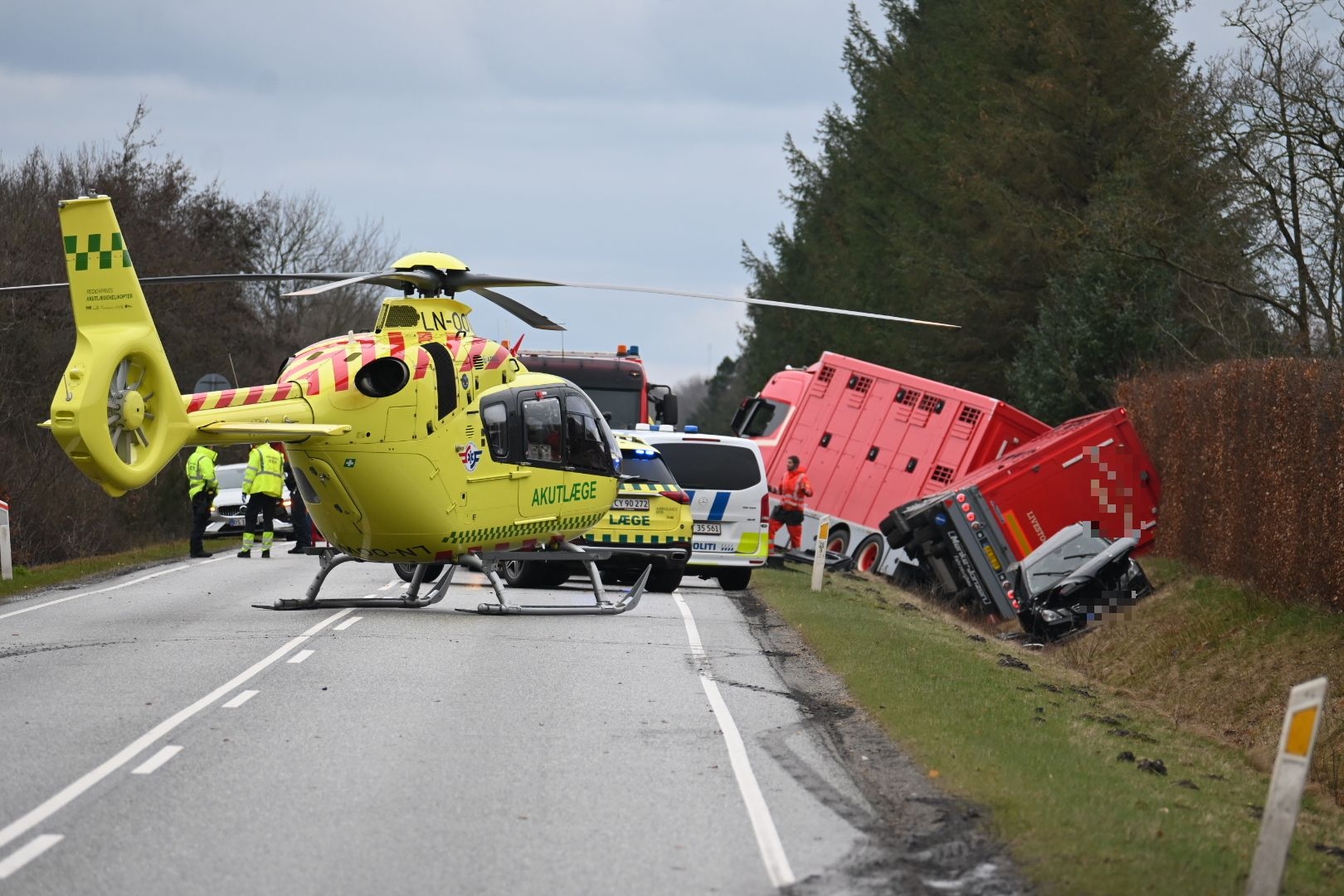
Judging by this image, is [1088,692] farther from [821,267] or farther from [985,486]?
[821,267]

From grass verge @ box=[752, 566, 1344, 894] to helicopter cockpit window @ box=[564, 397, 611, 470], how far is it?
2.67 m

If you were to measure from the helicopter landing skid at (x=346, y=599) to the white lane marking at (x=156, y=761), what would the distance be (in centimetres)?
769

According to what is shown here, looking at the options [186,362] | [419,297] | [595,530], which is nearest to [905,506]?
[595,530]

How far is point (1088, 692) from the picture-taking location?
15859mm

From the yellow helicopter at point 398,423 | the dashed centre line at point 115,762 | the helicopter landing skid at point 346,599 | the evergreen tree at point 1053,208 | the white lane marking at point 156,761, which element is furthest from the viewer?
the evergreen tree at point 1053,208

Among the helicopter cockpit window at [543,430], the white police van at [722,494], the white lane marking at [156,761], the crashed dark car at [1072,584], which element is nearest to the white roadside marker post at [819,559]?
the white police van at [722,494]

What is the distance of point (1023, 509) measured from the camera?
2480cm

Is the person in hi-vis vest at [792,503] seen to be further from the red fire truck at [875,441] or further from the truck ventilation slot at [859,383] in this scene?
the truck ventilation slot at [859,383]

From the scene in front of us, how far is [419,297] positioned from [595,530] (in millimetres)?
4073

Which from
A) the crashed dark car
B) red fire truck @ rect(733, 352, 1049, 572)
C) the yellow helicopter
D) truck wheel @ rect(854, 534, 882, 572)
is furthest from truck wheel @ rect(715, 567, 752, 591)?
truck wheel @ rect(854, 534, 882, 572)

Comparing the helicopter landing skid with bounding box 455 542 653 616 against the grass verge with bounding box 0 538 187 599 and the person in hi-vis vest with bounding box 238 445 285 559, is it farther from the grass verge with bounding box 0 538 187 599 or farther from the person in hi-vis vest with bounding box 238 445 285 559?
the person in hi-vis vest with bounding box 238 445 285 559

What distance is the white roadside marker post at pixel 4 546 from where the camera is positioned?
2262cm

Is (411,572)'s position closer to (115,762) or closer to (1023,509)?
(1023,509)

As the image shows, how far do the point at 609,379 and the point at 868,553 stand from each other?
5434 millimetres
